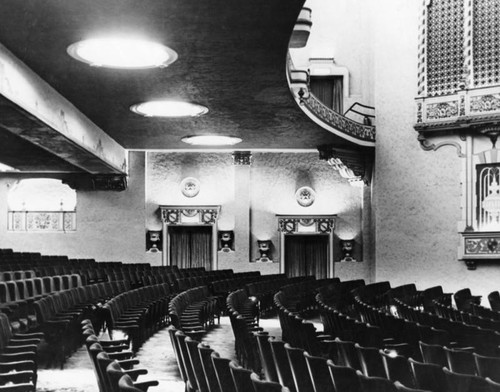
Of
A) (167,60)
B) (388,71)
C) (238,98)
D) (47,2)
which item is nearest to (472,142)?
(388,71)

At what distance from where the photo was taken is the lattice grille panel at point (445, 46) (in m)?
13.8

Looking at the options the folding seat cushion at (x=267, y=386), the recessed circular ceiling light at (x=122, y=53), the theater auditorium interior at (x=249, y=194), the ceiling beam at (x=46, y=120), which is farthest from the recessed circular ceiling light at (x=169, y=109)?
the folding seat cushion at (x=267, y=386)

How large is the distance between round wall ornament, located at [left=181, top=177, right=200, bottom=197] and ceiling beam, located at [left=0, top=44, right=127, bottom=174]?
275 cm

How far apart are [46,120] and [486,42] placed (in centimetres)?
887

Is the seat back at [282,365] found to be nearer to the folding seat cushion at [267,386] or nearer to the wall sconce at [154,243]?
the folding seat cushion at [267,386]

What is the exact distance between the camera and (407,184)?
47.2 feet

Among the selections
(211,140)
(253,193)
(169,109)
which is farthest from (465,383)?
(253,193)

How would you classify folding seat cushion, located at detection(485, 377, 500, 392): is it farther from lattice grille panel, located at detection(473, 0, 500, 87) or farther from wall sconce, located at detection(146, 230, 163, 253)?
wall sconce, located at detection(146, 230, 163, 253)

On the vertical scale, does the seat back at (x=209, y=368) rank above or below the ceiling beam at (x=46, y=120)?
below

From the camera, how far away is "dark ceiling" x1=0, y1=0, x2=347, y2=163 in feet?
20.5

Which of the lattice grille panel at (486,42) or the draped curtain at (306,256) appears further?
the draped curtain at (306,256)

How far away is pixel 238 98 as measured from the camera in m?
9.87

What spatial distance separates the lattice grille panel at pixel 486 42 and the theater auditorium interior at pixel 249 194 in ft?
0.12

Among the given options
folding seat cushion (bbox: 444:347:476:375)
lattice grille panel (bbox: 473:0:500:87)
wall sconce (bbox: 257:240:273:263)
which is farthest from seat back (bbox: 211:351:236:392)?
wall sconce (bbox: 257:240:273:263)
